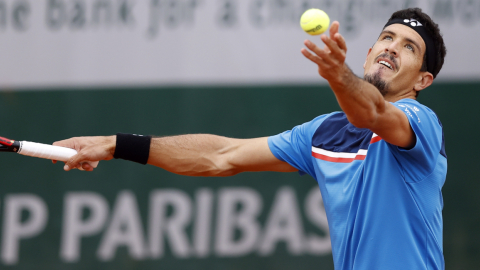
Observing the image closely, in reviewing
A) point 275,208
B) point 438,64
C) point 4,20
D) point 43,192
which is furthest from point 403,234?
point 4,20

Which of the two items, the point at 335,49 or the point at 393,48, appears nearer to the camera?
the point at 335,49

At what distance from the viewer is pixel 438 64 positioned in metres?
2.71

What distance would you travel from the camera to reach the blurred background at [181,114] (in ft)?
14.9

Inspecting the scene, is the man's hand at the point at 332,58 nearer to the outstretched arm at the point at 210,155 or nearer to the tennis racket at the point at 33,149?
the outstretched arm at the point at 210,155

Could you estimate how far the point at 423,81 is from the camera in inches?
104

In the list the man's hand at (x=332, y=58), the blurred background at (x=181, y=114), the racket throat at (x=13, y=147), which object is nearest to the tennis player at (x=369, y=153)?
the man's hand at (x=332, y=58)

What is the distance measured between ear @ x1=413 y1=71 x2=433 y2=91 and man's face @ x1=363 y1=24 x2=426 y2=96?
0.02 meters

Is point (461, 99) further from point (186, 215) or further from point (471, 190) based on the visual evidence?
point (186, 215)

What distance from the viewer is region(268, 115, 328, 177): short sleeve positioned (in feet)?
8.77

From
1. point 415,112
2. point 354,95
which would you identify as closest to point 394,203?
point 415,112

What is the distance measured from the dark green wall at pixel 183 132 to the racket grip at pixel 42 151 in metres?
2.14

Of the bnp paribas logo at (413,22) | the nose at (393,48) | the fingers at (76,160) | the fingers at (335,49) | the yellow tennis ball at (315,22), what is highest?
the bnp paribas logo at (413,22)

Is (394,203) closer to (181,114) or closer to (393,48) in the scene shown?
(393,48)

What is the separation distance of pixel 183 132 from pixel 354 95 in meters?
2.89
